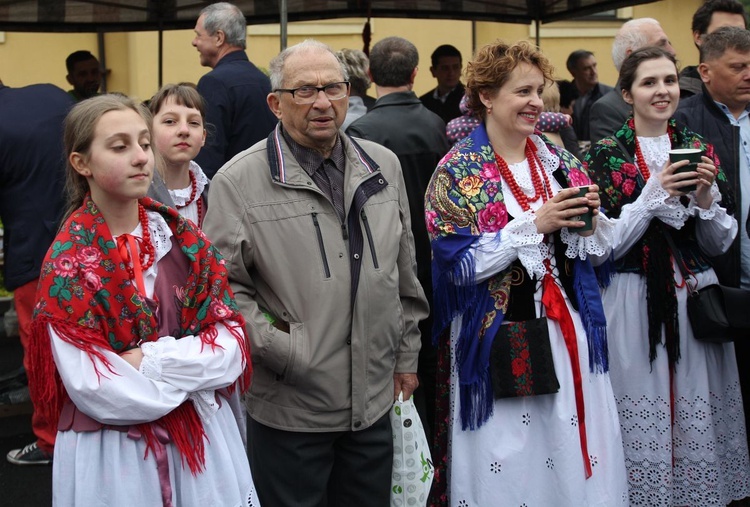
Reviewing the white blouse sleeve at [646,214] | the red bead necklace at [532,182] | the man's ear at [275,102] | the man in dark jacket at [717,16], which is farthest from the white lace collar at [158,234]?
the man in dark jacket at [717,16]

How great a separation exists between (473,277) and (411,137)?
140cm

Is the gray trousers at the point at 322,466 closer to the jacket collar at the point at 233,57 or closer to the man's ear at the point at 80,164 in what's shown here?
the man's ear at the point at 80,164

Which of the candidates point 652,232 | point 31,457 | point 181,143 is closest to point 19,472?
point 31,457

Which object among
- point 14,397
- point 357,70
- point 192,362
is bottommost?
point 14,397

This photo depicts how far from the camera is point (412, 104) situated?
4.74m

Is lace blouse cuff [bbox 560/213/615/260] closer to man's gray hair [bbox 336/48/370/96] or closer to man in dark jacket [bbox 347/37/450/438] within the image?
man in dark jacket [bbox 347/37/450/438]

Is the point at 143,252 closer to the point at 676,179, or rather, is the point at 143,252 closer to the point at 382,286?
the point at 382,286

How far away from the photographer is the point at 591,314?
346 cm

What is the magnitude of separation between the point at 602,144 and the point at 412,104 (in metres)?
1.17

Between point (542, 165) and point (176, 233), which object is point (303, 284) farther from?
point (542, 165)

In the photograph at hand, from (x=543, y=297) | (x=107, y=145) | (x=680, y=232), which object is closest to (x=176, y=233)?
(x=107, y=145)

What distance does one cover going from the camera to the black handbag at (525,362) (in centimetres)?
333

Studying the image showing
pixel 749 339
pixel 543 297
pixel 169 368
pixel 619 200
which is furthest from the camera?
pixel 749 339

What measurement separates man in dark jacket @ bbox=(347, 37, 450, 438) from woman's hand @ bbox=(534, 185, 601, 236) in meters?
1.35
